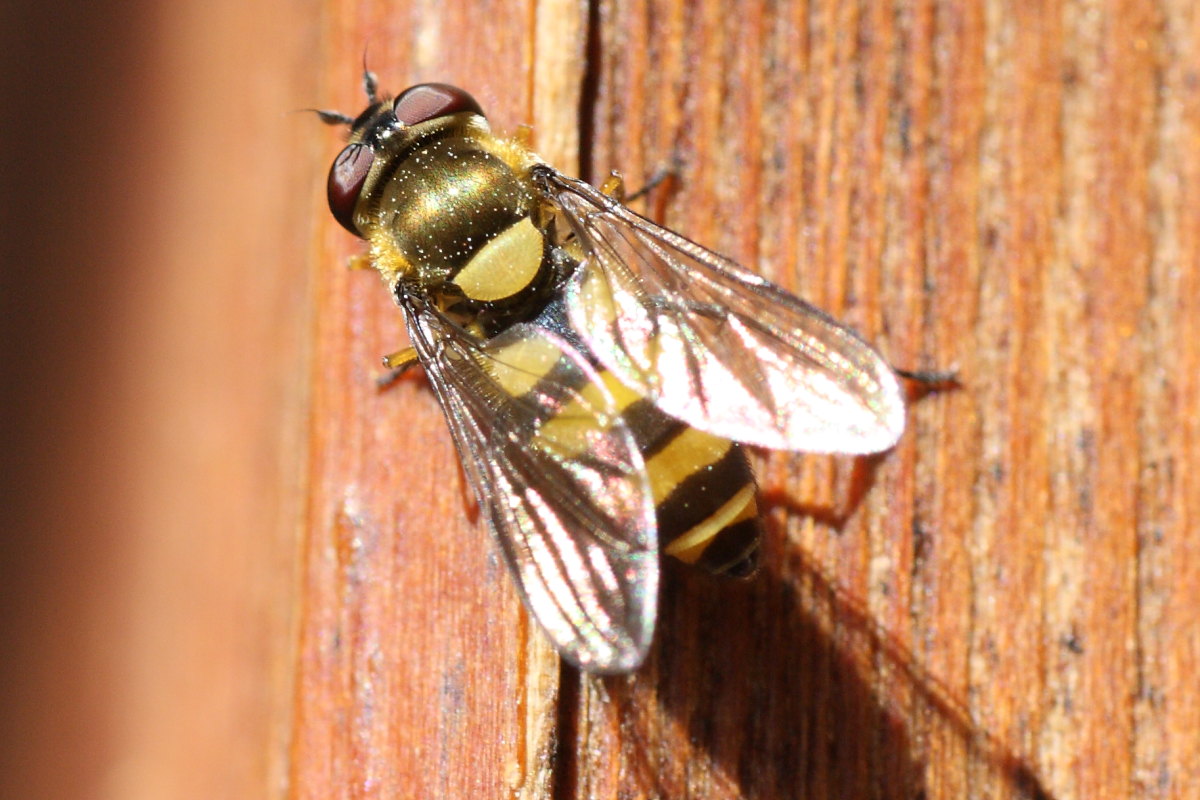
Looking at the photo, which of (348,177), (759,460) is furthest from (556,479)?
(348,177)

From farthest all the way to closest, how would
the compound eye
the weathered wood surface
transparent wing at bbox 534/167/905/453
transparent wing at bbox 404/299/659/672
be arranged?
1. the compound eye
2. transparent wing at bbox 534/167/905/453
3. the weathered wood surface
4. transparent wing at bbox 404/299/659/672

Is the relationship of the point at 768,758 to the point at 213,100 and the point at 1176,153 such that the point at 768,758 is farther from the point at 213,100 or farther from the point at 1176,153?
the point at 213,100

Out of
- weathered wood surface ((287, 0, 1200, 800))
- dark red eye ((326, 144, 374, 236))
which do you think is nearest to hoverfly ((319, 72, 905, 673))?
dark red eye ((326, 144, 374, 236))

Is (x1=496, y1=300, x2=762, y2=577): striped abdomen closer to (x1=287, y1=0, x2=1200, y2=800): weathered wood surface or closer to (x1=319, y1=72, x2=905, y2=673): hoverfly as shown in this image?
(x1=319, y1=72, x2=905, y2=673): hoverfly

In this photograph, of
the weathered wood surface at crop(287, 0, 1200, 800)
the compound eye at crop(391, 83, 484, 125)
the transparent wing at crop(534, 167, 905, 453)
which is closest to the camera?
the weathered wood surface at crop(287, 0, 1200, 800)

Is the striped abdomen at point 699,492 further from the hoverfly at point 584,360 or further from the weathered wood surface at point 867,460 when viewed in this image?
the weathered wood surface at point 867,460

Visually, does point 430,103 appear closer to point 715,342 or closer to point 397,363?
point 397,363

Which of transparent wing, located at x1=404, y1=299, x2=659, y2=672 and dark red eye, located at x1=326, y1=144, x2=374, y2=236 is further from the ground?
dark red eye, located at x1=326, y1=144, x2=374, y2=236
